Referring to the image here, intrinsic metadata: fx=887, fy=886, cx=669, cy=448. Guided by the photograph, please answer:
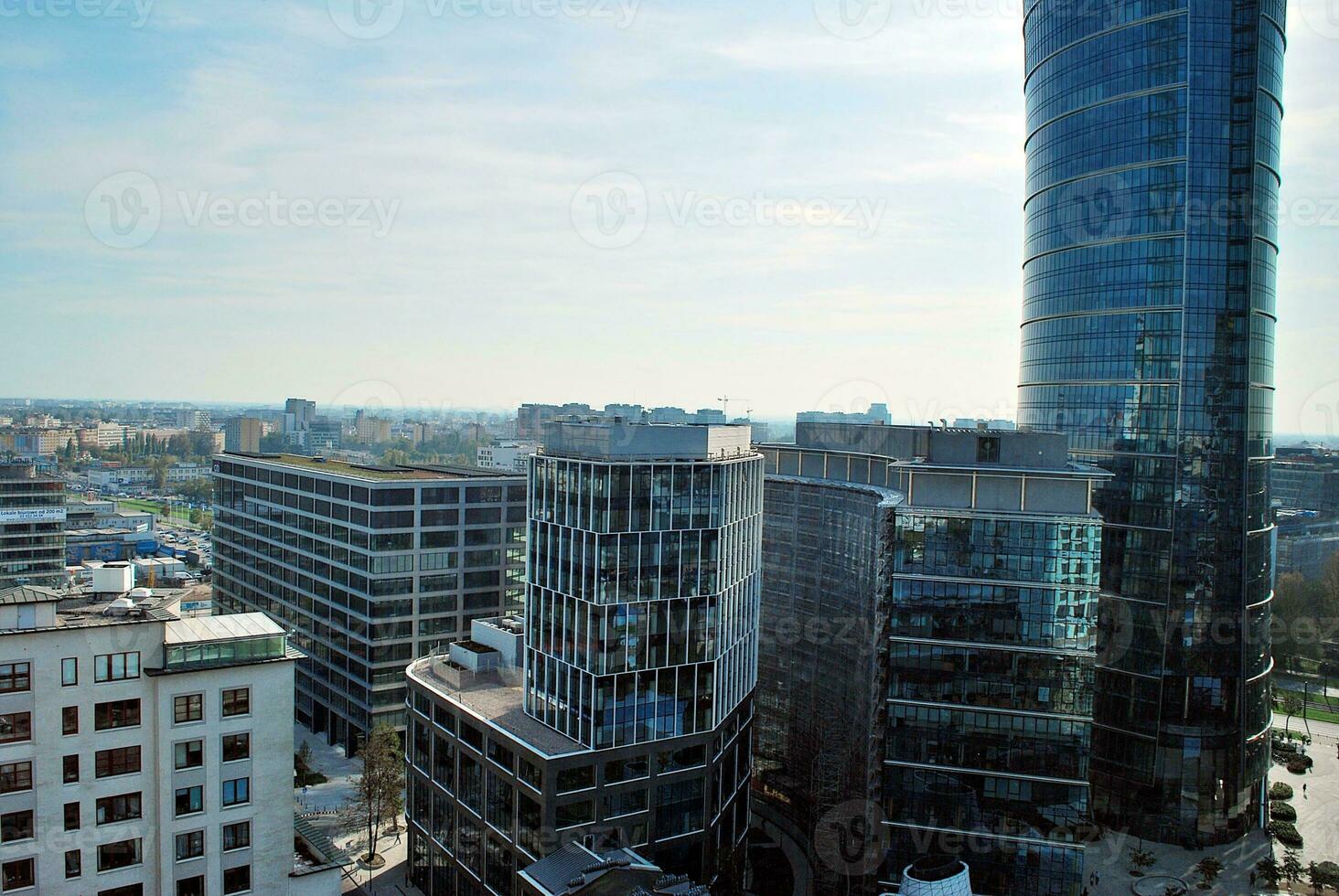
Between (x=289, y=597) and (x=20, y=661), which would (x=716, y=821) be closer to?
(x=20, y=661)

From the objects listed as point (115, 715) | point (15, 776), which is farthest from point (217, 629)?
point (15, 776)

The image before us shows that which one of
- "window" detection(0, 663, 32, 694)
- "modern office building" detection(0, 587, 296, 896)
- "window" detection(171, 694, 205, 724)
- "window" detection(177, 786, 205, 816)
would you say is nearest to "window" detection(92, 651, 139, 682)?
"modern office building" detection(0, 587, 296, 896)

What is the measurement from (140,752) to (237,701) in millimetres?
3082

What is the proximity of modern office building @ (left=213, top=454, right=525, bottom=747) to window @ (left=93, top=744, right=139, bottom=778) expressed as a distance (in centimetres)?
3726

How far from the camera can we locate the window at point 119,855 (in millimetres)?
27922

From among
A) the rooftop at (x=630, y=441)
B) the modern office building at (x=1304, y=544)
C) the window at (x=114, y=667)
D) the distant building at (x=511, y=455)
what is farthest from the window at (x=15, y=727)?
the modern office building at (x=1304, y=544)

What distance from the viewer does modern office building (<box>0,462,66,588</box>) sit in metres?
96.8

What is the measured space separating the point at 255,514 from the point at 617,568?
55493mm

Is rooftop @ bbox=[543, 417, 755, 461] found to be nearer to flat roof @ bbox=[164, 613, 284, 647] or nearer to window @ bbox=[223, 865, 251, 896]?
flat roof @ bbox=[164, 613, 284, 647]

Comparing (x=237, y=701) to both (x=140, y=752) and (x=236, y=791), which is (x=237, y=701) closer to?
(x=236, y=791)

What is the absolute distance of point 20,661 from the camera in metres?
26.9

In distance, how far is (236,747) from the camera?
2969cm

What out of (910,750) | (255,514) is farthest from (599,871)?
(255,514)

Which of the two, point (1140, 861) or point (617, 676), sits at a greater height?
point (617, 676)
